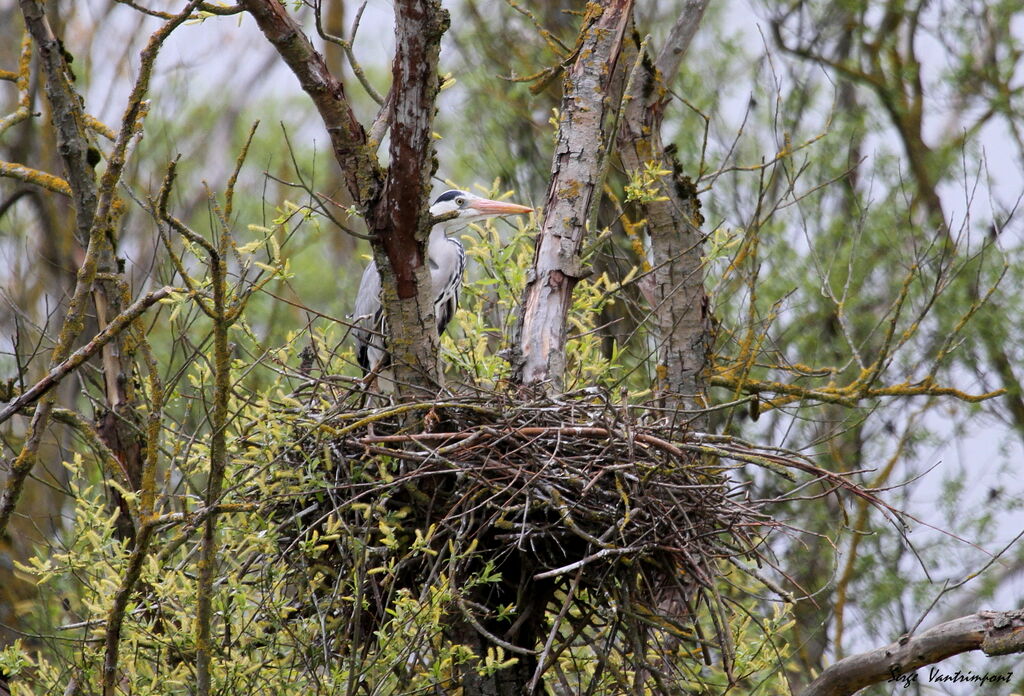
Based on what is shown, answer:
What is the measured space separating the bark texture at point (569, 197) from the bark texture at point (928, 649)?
1.24 m

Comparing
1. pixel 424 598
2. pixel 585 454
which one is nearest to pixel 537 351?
pixel 585 454

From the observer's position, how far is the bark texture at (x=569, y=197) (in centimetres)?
361

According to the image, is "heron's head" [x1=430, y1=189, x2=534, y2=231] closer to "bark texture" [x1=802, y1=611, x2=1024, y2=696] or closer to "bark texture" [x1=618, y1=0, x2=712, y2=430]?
"bark texture" [x1=618, y1=0, x2=712, y2=430]

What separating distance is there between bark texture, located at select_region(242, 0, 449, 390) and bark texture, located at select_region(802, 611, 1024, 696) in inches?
67.7

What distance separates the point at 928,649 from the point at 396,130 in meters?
2.04

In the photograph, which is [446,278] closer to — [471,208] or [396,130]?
[471,208]

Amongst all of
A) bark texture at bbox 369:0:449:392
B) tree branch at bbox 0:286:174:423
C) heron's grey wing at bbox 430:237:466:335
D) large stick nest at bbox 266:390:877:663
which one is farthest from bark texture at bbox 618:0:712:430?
tree branch at bbox 0:286:174:423

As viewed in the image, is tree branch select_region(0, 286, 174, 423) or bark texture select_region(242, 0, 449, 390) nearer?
tree branch select_region(0, 286, 174, 423)

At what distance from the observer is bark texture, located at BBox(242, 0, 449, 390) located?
8.91ft

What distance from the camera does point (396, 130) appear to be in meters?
2.77

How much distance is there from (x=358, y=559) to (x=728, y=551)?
114cm

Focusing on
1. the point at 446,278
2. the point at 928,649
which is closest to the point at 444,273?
the point at 446,278

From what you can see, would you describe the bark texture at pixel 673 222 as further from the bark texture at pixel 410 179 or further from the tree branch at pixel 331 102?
the tree branch at pixel 331 102

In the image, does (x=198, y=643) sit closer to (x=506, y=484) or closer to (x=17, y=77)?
(x=506, y=484)
